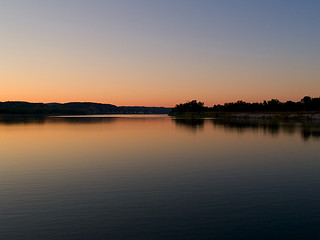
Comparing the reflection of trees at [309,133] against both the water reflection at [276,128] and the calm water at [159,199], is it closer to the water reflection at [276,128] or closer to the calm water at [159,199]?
the water reflection at [276,128]

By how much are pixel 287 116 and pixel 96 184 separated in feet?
617

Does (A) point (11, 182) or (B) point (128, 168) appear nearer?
(A) point (11, 182)

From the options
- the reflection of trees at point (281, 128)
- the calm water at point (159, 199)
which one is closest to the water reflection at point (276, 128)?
the reflection of trees at point (281, 128)

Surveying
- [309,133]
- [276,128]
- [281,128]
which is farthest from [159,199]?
[281,128]

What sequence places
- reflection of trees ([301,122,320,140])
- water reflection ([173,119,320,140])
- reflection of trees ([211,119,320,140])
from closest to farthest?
reflection of trees ([301,122,320,140]), reflection of trees ([211,119,320,140]), water reflection ([173,119,320,140])

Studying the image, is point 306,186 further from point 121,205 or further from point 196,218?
point 121,205

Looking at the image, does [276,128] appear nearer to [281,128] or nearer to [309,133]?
[281,128]

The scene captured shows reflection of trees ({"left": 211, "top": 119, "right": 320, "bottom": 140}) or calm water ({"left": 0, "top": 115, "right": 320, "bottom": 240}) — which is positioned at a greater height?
calm water ({"left": 0, "top": 115, "right": 320, "bottom": 240})

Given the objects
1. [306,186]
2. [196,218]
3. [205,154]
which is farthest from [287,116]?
[196,218]

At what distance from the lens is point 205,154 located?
45281 millimetres

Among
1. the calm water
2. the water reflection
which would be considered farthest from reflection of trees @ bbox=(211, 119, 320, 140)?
the calm water

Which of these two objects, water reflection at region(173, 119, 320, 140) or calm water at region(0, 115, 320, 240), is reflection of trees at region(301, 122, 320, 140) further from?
calm water at region(0, 115, 320, 240)

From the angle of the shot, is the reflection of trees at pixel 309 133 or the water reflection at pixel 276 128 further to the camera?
the water reflection at pixel 276 128

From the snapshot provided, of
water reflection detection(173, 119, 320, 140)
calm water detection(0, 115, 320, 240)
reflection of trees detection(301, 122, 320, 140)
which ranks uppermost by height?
calm water detection(0, 115, 320, 240)
